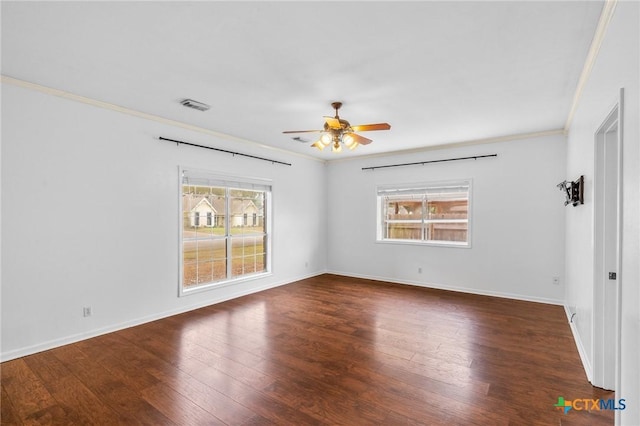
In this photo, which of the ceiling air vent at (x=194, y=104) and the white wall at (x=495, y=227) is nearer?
the ceiling air vent at (x=194, y=104)

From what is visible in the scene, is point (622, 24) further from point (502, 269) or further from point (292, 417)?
point (502, 269)

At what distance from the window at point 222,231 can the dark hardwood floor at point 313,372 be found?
84 centimetres

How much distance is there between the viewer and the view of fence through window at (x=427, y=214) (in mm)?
5555

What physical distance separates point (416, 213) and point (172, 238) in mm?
4325

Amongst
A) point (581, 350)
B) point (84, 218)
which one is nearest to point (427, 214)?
point (581, 350)

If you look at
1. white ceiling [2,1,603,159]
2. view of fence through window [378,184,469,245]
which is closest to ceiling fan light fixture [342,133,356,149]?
white ceiling [2,1,603,159]

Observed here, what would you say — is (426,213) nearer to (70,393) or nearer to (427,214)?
(427,214)

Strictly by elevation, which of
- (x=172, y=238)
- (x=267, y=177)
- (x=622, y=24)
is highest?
(x=622, y=24)

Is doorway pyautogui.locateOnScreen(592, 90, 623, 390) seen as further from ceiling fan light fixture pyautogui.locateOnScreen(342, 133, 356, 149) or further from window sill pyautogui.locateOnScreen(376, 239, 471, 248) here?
window sill pyautogui.locateOnScreen(376, 239, 471, 248)

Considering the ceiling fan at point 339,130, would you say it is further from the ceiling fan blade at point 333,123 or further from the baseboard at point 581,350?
the baseboard at point 581,350

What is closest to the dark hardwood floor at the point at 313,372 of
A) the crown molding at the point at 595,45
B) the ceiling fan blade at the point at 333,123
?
the ceiling fan blade at the point at 333,123

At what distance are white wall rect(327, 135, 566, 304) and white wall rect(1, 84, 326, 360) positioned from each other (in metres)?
3.29

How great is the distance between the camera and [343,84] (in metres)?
2.98

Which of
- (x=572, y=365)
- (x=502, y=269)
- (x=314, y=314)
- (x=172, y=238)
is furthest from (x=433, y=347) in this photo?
(x=172, y=238)
